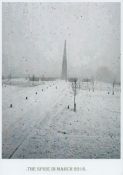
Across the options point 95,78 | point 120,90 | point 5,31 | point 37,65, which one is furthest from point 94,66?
point 5,31

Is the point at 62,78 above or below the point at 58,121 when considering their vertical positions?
above

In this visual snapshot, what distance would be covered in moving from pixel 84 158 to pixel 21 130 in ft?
1.30

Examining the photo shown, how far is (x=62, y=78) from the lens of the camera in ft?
5.82

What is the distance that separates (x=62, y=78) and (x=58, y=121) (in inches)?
10.0

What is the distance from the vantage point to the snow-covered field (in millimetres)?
1720

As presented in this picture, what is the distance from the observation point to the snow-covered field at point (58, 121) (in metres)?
1.72

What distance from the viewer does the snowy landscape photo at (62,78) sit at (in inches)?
68.2
